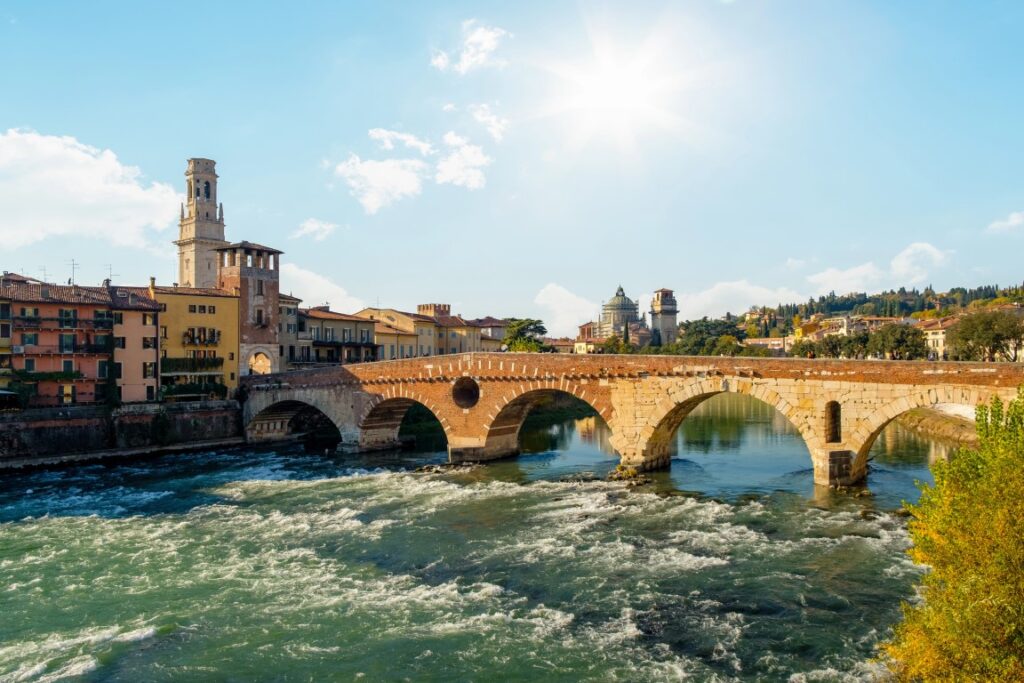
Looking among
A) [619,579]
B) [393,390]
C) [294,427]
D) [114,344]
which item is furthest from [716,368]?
[114,344]

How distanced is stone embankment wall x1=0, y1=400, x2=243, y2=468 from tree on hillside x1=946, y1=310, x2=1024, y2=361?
50.1 metres

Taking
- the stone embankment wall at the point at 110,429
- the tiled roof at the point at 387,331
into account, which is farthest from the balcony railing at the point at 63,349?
the tiled roof at the point at 387,331

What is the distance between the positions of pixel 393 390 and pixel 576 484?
43.6 ft

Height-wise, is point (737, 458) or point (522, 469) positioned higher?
point (737, 458)

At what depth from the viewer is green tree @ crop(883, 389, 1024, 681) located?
417 inches

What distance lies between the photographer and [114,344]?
4522 cm

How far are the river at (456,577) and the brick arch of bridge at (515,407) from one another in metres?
3.27

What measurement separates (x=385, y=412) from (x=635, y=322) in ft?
426

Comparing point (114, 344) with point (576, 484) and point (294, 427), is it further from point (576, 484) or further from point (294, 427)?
point (576, 484)

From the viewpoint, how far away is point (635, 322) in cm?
16912

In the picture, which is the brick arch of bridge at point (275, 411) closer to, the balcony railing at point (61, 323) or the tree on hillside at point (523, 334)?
the balcony railing at point (61, 323)

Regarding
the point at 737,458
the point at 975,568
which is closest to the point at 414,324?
the point at 737,458

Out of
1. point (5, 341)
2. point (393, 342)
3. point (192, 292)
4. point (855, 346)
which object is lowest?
point (855, 346)

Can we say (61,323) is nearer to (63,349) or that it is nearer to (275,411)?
(63,349)
